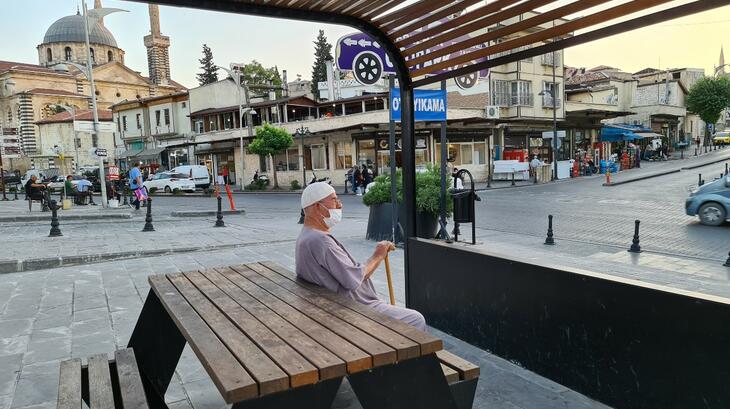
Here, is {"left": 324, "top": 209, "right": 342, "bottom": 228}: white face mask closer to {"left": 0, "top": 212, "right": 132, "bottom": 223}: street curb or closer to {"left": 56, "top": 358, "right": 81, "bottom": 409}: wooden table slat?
{"left": 56, "top": 358, "right": 81, "bottom": 409}: wooden table slat

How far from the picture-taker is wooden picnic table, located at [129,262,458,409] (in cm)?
181

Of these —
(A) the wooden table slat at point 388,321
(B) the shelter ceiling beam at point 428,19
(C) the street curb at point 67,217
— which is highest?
(B) the shelter ceiling beam at point 428,19

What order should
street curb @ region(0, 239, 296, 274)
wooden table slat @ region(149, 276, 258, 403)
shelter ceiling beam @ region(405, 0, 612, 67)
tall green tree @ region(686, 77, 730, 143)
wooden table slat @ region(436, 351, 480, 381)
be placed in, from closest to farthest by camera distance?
wooden table slat @ region(149, 276, 258, 403)
wooden table slat @ region(436, 351, 480, 381)
shelter ceiling beam @ region(405, 0, 612, 67)
street curb @ region(0, 239, 296, 274)
tall green tree @ region(686, 77, 730, 143)

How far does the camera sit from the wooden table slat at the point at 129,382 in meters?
2.27

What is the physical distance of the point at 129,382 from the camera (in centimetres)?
250

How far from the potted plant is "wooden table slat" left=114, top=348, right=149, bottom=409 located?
587 centimetres

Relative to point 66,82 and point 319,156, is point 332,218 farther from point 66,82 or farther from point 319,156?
point 66,82

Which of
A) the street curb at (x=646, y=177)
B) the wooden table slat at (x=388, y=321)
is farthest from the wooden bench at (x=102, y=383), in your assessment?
the street curb at (x=646, y=177)

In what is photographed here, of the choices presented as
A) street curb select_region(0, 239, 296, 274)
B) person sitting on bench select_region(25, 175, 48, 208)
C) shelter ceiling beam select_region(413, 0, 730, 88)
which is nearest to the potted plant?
street curb select_region(0, 239, 296, 274)

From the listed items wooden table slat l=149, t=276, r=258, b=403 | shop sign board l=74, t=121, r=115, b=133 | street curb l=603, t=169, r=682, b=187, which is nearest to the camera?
wooden table slat l=149, t=276, r=258, b=403

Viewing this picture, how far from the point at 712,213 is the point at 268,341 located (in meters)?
12.7

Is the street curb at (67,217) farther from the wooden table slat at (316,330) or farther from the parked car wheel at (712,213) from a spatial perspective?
the parked car wheel at (712,213)

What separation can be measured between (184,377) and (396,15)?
10.00 feet

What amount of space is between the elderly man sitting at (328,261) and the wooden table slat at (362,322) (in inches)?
5.8
